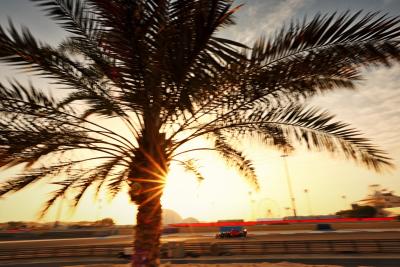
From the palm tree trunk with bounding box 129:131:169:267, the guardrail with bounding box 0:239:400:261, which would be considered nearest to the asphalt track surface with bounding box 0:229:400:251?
the guardrail with bounding box 0:239:400:261

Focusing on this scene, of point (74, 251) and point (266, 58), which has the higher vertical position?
point (266, 58)

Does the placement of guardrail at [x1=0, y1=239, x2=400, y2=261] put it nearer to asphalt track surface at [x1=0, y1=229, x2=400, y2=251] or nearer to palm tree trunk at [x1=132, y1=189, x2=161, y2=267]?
asphalt track surface at [x1=0, y1=229, x2=400, y2=251]

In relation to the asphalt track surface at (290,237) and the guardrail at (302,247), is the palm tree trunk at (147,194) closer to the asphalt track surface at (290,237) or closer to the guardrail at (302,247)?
the guardrail at (302,247)

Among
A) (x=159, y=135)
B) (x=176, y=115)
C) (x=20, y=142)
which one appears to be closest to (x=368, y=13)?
(x=176, y=115)

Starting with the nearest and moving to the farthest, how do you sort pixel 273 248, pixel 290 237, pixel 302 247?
pixel 302 247 < pixel 273 248 < pixel 290 237

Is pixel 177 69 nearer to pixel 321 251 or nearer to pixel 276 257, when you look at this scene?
pixel 276 257

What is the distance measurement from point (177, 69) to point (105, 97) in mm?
3352

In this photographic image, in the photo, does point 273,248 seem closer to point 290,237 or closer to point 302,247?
point 302,247

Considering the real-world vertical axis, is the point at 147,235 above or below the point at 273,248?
above

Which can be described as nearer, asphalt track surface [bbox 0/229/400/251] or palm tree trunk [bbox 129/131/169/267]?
palm tree trunk [bbox 129/131/169/267]

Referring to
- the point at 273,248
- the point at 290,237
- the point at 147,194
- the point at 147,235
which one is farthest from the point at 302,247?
→ the point at 147,194

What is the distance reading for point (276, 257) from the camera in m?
15.7

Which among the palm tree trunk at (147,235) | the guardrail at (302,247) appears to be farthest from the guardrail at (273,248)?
the palm tree trunk at (147,235)

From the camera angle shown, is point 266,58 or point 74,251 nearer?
point 266,58
